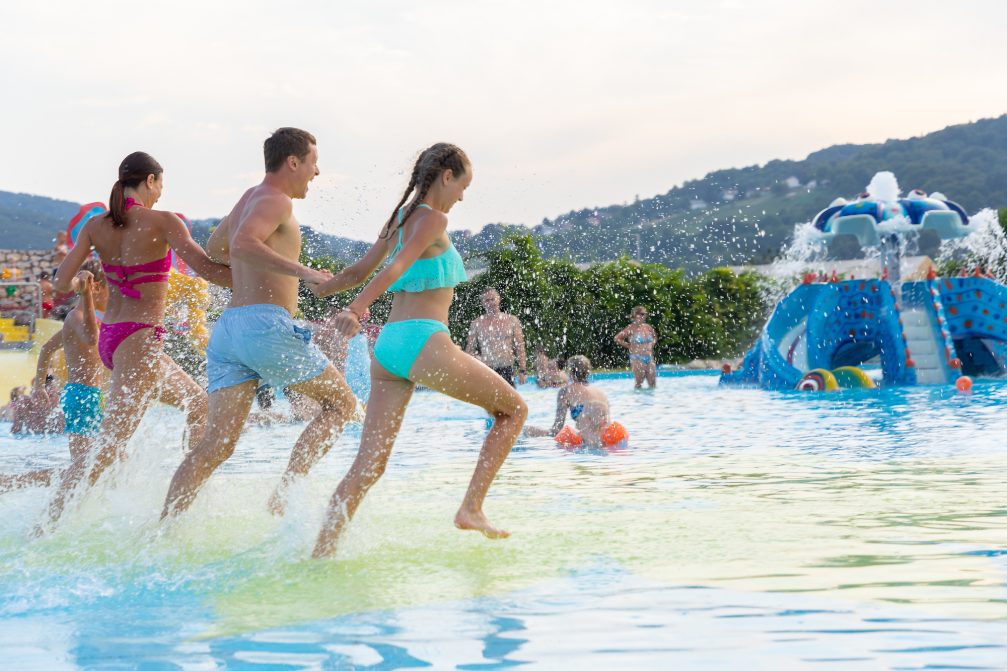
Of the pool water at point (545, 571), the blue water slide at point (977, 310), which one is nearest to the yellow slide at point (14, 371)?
the pool water at point (545, 571)

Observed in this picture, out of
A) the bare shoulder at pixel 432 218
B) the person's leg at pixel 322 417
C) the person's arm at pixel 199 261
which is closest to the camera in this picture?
the bare shoulder at pixel 432 218

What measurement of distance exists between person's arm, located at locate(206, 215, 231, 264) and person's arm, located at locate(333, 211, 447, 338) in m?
0.94

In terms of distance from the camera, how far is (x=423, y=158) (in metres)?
4.55

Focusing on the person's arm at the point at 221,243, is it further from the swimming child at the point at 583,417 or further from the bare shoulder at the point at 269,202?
the swimming child at the point at 583,417

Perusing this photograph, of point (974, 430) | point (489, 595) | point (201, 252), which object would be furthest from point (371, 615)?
point (974, 430)

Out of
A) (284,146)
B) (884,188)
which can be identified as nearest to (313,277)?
(284,146)

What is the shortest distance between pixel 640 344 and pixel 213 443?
13.8 m

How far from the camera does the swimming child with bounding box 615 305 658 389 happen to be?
1795 cm

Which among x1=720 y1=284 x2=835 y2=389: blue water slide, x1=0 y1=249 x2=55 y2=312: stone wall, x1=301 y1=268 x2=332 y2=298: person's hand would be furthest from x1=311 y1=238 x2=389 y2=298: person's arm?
x1=0 y1=249 x2=55 y2=312: stone wall

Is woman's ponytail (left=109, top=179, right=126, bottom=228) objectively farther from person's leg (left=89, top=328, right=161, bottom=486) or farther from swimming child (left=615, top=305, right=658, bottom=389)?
swimming child (left=615, top=305, right=658, bottom=389)

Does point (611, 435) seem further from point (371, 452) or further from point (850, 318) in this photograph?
point (850, 318)

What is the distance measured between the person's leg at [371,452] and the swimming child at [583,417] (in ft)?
14.9

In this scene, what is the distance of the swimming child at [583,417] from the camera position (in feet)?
29.1

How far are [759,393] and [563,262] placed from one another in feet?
23.9
